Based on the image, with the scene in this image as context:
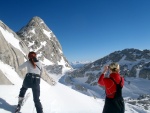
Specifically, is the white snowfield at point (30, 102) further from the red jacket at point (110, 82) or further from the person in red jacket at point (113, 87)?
the red jacket at point (110, 82)

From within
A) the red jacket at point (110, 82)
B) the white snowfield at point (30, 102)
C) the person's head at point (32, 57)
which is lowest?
the white snowfield at point (30, 102)

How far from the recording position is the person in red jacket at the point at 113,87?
28.0ft

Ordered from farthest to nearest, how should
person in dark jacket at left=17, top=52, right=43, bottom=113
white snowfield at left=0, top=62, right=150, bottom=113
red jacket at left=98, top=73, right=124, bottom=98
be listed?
white snowfield at left=0, top=62, right=150, bottom=113, person in dark jacket at left=17, top=52, right=43, bottom=113, red jacket at left=98, top=73, right=124, bottom=98

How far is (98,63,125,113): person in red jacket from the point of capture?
854 centimetres

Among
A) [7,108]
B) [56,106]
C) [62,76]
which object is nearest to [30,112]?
[7,108]

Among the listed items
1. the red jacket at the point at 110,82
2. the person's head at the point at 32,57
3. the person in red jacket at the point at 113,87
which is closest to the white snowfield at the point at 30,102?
the person's head at the point at 32,57

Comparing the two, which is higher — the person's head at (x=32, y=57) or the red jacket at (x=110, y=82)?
the person's head at (x=32, y=57)

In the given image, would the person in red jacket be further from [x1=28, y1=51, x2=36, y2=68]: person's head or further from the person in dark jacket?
[x1=28, y1=51, x2=36, y2=68]: person's head

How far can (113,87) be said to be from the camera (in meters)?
8.59

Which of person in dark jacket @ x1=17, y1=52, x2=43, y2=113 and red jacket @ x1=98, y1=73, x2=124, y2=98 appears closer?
red jacket @ x1=98, y1=73, x2=124, y2=98

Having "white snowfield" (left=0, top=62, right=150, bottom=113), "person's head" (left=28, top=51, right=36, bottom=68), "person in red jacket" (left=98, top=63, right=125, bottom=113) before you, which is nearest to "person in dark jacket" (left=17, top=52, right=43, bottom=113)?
"person's head" (left=28, top=51, right=36, bottom=68)

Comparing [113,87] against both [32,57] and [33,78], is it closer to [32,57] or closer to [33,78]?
[33,78]

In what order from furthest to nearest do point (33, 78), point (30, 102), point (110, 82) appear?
point (30, 102)
point (33, 78)
point (110, 82)

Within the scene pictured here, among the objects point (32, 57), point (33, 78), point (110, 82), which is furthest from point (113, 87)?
point (32, 57)
